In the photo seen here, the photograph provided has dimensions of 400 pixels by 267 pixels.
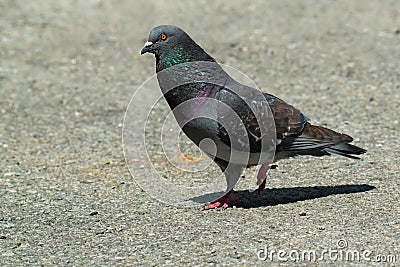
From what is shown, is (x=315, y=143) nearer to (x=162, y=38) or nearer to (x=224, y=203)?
(x=224, y=203)

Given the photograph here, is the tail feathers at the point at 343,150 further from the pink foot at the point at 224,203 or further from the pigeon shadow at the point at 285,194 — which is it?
the pink foot at the point at 224,203

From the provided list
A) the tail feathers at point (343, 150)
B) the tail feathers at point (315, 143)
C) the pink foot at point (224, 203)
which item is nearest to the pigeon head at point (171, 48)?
the tail feathers at point (315, 143)

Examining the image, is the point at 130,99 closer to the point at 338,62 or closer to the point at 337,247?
the point at 338,62

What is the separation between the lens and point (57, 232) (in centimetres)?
555

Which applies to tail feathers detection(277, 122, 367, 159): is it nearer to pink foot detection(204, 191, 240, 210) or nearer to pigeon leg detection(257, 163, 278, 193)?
pigeon leg detection(257, 163, 278, 193)

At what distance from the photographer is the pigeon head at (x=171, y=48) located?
5.75m

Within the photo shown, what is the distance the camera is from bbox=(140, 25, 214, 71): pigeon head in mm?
5750

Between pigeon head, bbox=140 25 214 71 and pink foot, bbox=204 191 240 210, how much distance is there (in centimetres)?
107

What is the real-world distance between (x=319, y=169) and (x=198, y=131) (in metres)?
1.65

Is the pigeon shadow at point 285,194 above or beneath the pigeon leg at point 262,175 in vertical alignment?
beneath

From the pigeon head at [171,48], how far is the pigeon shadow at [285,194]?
3.79ft

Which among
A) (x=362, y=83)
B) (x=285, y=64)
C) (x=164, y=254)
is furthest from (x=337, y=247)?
(x=285, y=64)

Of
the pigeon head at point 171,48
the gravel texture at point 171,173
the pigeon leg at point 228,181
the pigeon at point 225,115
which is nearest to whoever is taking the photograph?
the gravel texture at point 171,173

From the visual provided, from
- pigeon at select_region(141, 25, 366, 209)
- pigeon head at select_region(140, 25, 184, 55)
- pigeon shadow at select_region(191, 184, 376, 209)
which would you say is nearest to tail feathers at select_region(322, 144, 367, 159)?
pigeon at select_region(141, 25, 366, 209)
